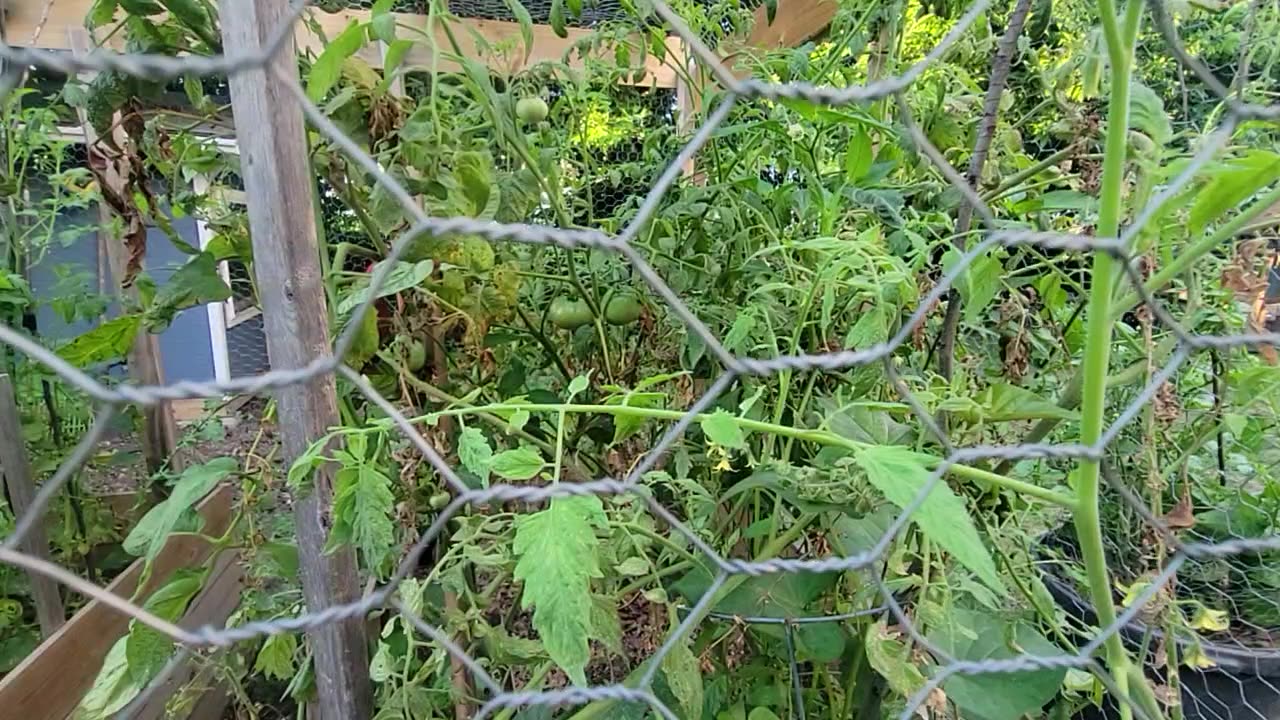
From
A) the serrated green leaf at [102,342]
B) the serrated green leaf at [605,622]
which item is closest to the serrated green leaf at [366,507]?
the serrated green leaf at [605,622]

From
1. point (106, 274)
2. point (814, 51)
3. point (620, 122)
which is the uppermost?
point (814, 51)

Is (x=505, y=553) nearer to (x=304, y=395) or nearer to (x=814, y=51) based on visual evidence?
(x=304, y=395)

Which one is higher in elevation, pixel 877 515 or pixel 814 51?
pixel 814 51

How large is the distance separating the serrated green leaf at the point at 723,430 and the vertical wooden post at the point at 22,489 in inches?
42.3

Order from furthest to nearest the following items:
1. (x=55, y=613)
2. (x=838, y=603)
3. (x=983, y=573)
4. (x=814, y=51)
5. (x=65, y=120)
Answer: (x=65, y=120)
(x=55, y=613)
(x=814, y=51)
(x=838, y=603)
(x=983, y=573)

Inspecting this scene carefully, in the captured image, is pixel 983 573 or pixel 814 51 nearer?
pixel 983 573

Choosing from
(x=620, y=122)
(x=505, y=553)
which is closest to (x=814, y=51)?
(x=620, y=122)

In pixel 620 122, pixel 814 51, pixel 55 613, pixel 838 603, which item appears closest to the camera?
pixel 838 603

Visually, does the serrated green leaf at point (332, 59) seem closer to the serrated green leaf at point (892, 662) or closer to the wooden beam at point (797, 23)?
the serrated green leaf at point (892, 662)

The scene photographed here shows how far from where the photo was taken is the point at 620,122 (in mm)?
1232

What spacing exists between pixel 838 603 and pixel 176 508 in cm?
48

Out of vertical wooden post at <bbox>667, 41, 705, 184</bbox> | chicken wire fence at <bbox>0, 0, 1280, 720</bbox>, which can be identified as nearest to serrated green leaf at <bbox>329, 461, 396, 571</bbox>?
chicken wire fence at <bbox>0, 0, 1280, 720</bbox>

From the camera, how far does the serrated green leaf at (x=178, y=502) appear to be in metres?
0.44

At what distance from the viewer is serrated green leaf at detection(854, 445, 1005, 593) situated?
0.37 metres
